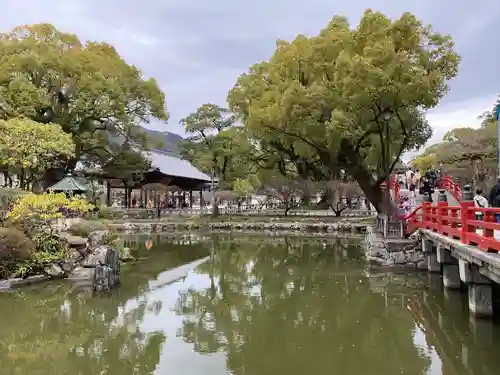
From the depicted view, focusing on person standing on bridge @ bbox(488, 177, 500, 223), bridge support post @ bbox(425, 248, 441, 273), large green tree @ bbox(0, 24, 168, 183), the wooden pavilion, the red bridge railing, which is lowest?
bridge support post @ bbox(425, 248, 441, 273)

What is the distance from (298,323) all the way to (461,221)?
10.8ft

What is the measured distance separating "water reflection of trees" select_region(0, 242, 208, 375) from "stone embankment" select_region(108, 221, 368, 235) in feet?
50.0

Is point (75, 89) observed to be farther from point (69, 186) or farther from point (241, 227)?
point (241, 227)

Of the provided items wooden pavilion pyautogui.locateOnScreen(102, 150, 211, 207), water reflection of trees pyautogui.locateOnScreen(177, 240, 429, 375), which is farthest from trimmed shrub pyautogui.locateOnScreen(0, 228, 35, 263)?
wooden pavilion pyautogui.locateOnScreen(102, 150, 211, 207)

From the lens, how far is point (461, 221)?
7.87m

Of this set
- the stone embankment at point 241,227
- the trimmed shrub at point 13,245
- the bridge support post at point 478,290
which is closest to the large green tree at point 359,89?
the stone embankment at point 241,227

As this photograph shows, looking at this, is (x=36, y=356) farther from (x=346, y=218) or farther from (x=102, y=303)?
(x=346, y=218)

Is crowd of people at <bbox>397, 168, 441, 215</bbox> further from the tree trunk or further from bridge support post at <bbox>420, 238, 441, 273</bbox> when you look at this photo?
bridge support post at <bbox>420, 238, 441, 273</bbox>

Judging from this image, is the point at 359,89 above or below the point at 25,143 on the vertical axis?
above

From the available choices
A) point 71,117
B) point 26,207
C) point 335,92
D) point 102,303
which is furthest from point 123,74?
point 102,303

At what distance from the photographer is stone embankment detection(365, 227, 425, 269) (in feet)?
42.2

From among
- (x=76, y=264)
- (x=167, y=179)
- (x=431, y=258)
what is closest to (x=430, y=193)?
(x=431, y=258)

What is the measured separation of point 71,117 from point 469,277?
23332mm

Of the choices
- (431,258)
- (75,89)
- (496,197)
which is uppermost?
(75,89)
